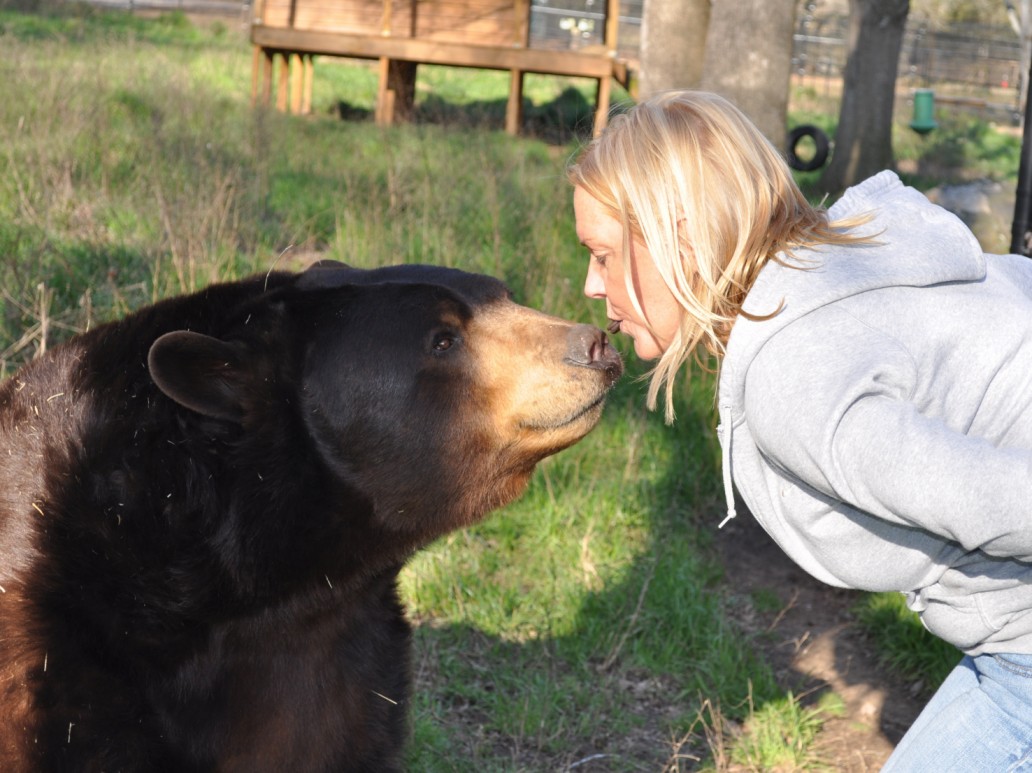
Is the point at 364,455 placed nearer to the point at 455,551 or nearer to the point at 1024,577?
the point at 1024,577

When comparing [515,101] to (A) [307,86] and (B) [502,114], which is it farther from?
(A) [307,86]

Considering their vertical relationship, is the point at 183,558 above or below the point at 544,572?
above

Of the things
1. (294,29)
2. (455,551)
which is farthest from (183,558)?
(294,29)

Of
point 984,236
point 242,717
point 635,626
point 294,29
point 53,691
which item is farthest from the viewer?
point 294,29

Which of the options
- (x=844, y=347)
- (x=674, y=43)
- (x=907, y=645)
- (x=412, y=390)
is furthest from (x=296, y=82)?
(x=844, y=347)

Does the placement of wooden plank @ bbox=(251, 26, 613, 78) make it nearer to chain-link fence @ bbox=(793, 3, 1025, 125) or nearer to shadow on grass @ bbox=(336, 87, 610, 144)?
shadow on grass @ bbox=(336, 87, 610, 144)

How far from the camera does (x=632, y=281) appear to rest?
9.16 ft

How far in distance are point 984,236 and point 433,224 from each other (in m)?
6.05

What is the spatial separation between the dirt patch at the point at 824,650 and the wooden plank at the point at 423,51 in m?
9.73

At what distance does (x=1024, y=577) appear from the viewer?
8.26 ft

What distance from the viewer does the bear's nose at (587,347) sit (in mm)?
2703

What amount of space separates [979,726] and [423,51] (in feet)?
43.2

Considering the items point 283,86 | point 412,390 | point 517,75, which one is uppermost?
point 517,75

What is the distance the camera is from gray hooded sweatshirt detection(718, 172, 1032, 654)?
6.82 feet
